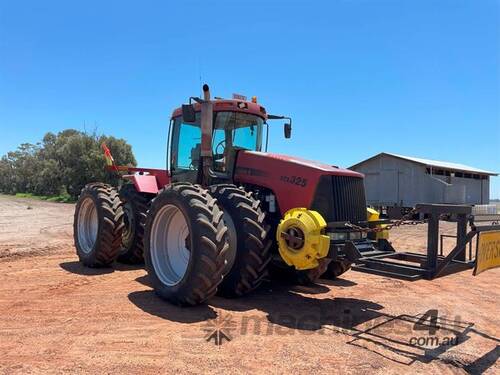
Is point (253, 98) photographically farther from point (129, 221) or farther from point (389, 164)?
point (389, 164)

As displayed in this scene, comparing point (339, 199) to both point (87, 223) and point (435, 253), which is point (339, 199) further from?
point (87, 223)

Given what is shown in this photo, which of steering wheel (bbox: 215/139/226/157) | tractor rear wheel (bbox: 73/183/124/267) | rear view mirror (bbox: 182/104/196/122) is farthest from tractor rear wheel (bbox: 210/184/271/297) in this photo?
tractor rear wheel (bbox: 73/183/124/267)

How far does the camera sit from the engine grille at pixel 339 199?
6.04m

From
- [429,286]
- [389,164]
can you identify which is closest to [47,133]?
[389,164]

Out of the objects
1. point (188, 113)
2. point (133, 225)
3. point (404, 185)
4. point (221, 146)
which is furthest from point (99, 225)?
point (404, 185)

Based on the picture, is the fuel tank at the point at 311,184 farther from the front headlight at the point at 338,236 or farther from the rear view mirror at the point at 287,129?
the rear view mirror at the point at 287,129

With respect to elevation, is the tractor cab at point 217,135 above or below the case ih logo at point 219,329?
above

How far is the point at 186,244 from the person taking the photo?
595cm

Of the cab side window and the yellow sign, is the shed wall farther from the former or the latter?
the yellow sign

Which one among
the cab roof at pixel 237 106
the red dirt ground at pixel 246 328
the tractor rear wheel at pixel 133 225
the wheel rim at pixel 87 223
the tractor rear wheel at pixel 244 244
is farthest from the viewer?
the wheel rim at pixel 87 223

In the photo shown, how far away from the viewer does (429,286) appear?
7848 millimetres

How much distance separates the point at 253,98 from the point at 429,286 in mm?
4546

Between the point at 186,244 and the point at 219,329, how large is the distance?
4.57 ft

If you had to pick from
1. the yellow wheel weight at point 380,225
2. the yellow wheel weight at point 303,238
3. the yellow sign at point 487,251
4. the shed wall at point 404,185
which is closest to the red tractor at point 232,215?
the yellow wheel weight at point 303,238
